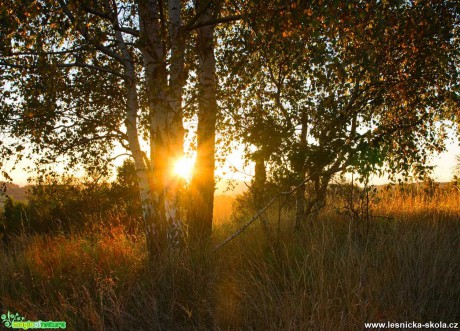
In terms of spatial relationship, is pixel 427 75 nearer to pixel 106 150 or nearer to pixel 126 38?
pixel 126 38

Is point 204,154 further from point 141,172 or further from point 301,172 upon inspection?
point 301,172

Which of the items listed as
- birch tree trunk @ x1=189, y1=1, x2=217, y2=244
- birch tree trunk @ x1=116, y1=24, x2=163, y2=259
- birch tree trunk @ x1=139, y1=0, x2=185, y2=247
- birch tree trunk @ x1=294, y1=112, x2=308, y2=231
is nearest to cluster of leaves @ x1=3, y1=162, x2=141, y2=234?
birch tree trunk @ x1=189, y1=1, x2=217, y2=244

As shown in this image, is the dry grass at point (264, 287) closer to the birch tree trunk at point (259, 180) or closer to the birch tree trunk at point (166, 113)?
the birch tree trunk at point (259, 180)

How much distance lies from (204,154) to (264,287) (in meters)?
3.89

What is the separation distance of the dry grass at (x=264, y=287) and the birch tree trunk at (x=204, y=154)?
1.55 meters

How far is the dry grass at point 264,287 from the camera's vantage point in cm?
432

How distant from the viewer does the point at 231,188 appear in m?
8.98

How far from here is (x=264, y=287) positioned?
4.74m

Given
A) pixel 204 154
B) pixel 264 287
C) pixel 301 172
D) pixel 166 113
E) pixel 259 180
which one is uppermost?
pixel 166 113

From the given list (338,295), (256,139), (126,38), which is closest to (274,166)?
(256,139)

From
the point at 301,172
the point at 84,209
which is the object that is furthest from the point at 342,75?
the point at 84,209

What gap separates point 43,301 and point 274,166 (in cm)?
395

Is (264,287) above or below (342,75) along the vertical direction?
below

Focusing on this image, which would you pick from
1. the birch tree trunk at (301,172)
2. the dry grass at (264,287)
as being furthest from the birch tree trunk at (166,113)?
the birch tree trunk at (301,172)
